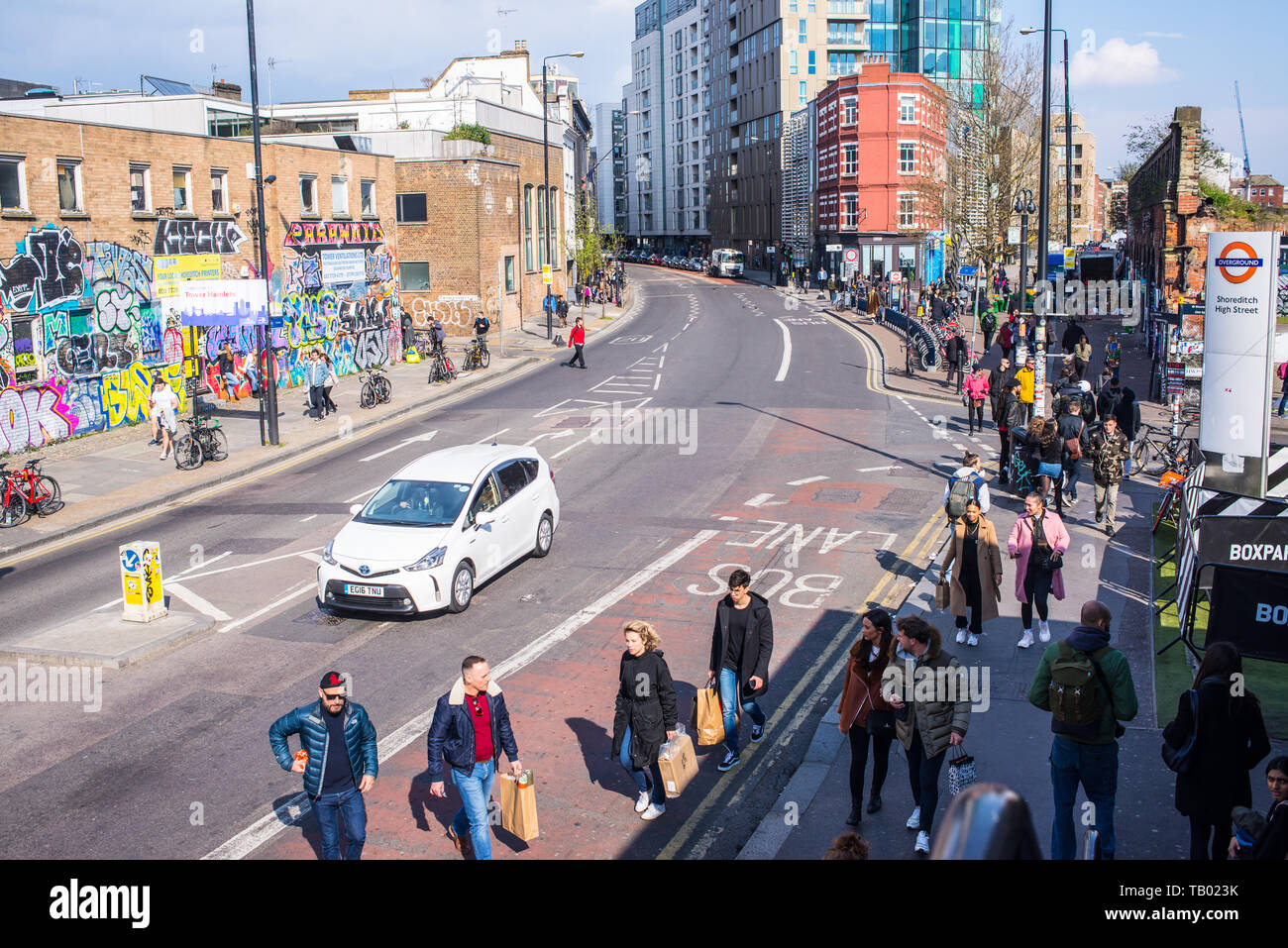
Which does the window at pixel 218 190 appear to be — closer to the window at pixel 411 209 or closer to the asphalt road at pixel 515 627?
the asphalt road at pixel 515 627

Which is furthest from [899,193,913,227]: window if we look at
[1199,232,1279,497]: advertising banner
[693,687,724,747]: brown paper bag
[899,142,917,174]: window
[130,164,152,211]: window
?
[693,687,724,747]: brown paper bag

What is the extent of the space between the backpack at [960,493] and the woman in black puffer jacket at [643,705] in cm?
583

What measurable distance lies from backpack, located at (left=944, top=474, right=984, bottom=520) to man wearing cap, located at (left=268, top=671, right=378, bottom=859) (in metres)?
7.94

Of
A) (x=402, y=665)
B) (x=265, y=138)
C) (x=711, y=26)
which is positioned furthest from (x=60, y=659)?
(x=711, y=26)

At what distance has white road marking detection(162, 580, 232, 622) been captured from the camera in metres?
14.1

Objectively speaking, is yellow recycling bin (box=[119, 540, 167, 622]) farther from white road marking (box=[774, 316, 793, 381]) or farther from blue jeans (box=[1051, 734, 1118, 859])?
white road marking (box=[774, 316, 793, 381])

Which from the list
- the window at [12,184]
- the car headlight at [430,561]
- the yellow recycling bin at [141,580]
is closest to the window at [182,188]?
the window at [12,184]

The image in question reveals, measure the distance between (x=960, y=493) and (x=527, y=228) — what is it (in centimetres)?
4040

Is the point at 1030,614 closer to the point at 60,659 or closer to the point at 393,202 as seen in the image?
the point at 60,659

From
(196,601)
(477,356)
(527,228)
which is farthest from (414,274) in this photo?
(196,601)

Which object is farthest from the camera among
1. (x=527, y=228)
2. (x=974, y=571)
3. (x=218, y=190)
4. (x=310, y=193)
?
(x=527, y=228)

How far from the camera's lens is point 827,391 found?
32.4 meters

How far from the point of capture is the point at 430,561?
13562 mm

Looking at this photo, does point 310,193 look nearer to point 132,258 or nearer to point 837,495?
point 132,258
